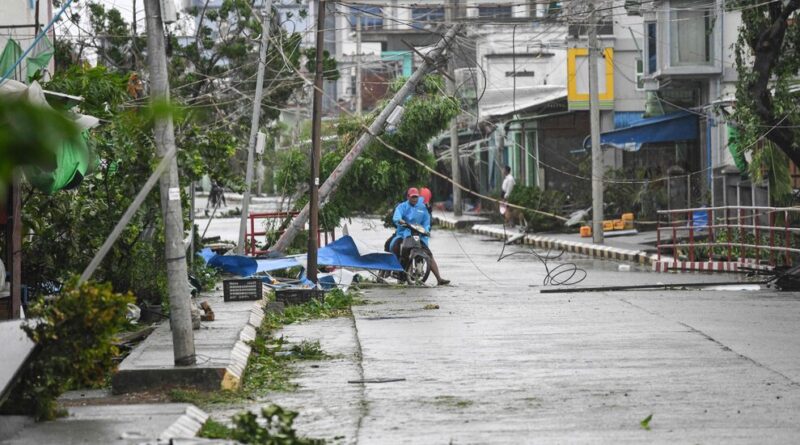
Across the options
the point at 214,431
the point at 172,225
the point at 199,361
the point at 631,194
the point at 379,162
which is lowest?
the point at 214,431

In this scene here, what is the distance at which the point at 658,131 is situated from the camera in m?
34.6

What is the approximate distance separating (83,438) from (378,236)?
106 ft

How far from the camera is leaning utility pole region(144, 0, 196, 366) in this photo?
1007 cm

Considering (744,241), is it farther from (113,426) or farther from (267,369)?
(113,426)

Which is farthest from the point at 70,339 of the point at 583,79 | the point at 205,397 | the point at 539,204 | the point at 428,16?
the point at 428,16

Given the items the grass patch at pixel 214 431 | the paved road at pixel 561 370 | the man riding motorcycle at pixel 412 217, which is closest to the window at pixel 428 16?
the man riding motorcycle at pixel 412 217

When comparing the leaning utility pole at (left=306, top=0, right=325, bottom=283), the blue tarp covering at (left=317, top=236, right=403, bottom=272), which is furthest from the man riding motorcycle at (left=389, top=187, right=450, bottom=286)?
the leaning utility pole at (left=306, top=0, right=325, bottom=283)

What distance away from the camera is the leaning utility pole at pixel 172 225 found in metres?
10.1

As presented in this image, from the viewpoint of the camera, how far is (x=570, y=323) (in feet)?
49.5

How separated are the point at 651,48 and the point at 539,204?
7.02 metres

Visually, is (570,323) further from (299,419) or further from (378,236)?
(378,236)

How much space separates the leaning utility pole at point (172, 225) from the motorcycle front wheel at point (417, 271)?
1199 centimetres

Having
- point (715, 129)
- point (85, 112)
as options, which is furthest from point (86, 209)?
point (715, 129)

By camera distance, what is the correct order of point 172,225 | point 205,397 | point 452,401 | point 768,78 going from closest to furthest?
1. point 452,401
2. point 205,397
3. point 172,225
4. point 768,78
